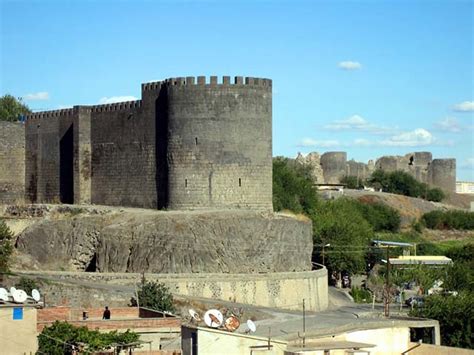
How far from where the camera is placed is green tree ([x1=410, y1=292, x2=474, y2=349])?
4175 cm

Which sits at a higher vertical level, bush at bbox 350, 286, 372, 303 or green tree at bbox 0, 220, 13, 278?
green tree at bbox 0, 220, 13, 278

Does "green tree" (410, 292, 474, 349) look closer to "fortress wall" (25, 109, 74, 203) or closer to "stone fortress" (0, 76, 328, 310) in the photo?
"stone fortress" (0, 76, 328, 310)

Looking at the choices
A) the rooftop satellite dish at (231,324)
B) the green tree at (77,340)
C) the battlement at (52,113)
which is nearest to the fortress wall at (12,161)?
the battlement at (52,113)

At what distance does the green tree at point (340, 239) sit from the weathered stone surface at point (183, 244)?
42.9ft

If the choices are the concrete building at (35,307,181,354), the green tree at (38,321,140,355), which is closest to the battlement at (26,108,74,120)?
the concrete building at (35,307,181,354)

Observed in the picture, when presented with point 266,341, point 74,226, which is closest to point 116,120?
point 74,226

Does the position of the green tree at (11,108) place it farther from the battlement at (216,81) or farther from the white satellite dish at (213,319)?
the white satellite dish at (213,319)

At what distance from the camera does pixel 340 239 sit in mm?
64062

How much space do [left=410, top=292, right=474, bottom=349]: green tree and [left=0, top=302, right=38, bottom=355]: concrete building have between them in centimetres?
1388

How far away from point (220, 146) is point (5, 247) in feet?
26.7

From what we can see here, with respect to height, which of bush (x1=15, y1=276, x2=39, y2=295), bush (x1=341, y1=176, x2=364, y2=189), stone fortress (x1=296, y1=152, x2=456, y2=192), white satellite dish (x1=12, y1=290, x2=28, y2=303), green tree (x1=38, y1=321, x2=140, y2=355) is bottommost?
green tree (x1=38, y1=321, x2=140, y2=355)

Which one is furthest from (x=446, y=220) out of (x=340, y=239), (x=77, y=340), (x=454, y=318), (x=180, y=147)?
(x=77, y=340)

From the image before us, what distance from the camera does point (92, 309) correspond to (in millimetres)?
39188

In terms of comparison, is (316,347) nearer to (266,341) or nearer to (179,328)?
(266,341)
